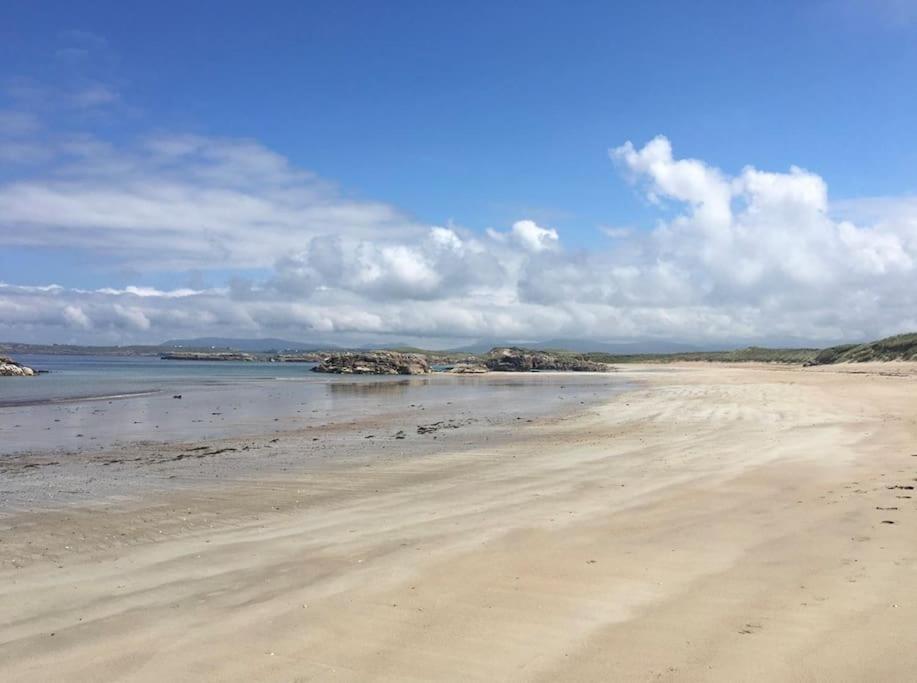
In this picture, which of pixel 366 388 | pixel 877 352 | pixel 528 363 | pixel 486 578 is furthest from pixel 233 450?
pixel 528 363

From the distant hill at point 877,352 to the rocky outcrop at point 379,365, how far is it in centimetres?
5707

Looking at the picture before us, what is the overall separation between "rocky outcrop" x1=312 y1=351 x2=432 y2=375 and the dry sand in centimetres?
8395

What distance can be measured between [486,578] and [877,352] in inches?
3363

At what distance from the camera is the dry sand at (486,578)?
16.0ft

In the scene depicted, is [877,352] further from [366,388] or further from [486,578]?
[486,578]

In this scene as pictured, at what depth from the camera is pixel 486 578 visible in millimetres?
6777

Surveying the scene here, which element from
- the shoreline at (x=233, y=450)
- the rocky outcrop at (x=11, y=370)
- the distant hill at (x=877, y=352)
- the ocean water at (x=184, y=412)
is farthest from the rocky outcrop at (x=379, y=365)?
the shoreline at (x=233, y=450)

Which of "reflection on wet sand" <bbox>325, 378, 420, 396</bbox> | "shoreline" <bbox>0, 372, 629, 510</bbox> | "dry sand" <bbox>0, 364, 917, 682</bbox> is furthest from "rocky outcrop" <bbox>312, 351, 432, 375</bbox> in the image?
"dry sand" <bbox>0, 364, 917, 682</bbox>

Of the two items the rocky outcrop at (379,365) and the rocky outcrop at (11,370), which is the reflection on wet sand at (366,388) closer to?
the rocky outcrop at (379,365)

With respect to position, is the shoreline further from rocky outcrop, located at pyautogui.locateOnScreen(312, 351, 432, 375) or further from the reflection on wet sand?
rocky outcrop, located at pyautogui.locateOnScreen(312, 351, 432, 375)

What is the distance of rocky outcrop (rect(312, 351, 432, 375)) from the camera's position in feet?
318

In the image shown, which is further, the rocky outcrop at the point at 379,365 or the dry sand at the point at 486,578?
the rocky outcrop at the point at 379,365

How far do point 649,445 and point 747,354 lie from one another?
136 m

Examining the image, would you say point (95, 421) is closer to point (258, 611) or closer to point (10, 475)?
point (10, 475)
